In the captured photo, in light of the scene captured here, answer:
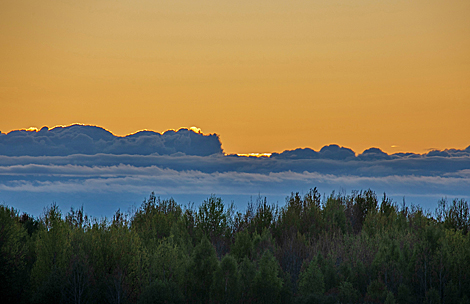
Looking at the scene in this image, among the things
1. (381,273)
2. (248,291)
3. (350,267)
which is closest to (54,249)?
(248,291)

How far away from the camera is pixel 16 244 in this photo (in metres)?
10.7

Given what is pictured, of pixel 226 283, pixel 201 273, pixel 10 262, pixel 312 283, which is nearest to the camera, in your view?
pixel 226 283

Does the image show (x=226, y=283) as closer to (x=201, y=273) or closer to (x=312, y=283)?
(x=201, y=273)

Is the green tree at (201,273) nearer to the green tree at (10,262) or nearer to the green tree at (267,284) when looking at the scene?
the green tree at (267,284)

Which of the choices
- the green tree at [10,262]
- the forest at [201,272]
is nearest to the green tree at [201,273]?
the forest at [201,272]

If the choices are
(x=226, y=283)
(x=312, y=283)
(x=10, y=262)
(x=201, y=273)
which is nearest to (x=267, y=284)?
(x=226, y=283)

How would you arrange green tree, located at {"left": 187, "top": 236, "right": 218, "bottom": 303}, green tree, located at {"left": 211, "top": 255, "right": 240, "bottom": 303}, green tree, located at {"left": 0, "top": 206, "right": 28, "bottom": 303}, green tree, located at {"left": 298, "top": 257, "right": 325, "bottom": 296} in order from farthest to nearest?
1. green tree, located at {"left": 0, "top": 206, "right": 28, "bottom": 303}
2. green tree, located at {"left": 298, "top": 257, "right": 325, "bottom": 296}
3. green tree, located at {"left": 187, "top": 236, "right": 218, "bottom": 303}
4. green tree, located at {"left": 211, "top": 255, "right": 240, "bottom": 303}

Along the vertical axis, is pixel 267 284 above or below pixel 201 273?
below

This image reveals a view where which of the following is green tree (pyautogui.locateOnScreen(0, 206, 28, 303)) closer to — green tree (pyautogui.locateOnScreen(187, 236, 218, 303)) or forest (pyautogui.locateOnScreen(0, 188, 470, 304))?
forest (pyautogui.locateOnScreen(0, 188, 470, 304))

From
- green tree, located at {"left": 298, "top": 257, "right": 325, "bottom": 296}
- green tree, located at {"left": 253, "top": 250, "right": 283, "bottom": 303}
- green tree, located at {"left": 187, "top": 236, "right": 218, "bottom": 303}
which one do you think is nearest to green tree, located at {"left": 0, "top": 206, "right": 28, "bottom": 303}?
green tree, located at {"left": 187, "top": 236, "right": 218, "bottom": 303}

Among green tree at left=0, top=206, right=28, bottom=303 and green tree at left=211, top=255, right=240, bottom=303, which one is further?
green tree at left=0, top=206, right=28, bottom=303

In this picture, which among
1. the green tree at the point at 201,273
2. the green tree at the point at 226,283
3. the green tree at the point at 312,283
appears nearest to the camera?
the green tree at the point at 226,283

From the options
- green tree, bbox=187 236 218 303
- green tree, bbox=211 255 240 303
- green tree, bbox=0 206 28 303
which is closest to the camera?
green tree, bbox=211 255 240 303

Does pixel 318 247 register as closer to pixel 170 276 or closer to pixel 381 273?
pixel 381 273
